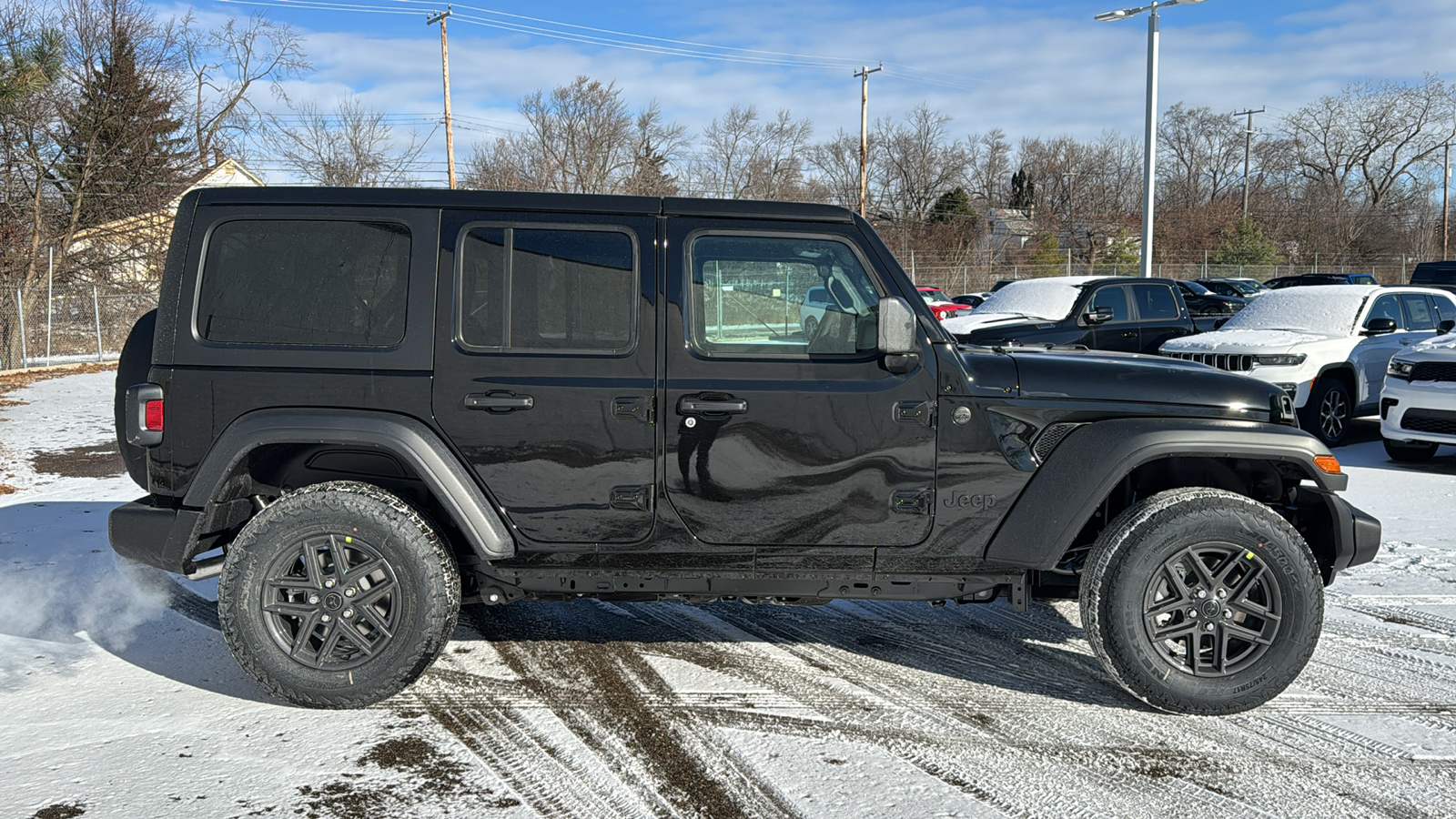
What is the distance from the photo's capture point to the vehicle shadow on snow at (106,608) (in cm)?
466

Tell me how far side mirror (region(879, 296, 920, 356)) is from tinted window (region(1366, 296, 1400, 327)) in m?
9.75

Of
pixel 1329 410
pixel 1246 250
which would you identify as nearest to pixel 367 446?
pixel 1329 410

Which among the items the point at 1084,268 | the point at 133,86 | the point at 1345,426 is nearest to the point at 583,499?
the point at 1345,426

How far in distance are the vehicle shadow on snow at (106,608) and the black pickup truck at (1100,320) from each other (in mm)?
9441

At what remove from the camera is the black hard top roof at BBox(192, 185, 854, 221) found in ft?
13.6

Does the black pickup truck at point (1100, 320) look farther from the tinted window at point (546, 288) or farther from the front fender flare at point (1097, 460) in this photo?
the tinted window at point (546, 288)

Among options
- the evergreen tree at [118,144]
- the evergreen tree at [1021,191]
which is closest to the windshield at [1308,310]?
the evergreen tree at [118,144]

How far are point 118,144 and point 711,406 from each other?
23.9 meters

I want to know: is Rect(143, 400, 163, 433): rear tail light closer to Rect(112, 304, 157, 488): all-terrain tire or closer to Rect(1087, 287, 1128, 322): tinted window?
Rect(112, 304, 157, 488): all-terrain tire

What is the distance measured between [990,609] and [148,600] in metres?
4.42

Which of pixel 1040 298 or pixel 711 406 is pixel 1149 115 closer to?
pixel 1040 298

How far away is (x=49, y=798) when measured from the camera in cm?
337

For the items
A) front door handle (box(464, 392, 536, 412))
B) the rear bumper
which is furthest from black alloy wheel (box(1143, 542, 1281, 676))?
the rear bumper

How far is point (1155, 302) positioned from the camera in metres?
13.6
